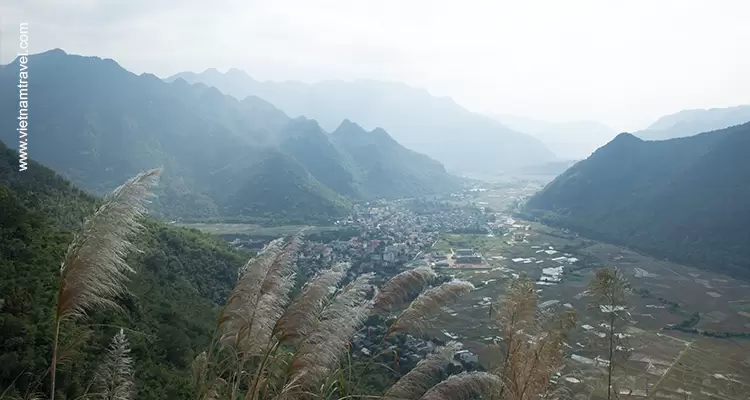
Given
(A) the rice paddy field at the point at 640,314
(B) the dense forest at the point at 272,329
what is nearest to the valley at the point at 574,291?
(A) the rice paddy field at the point at 640,314

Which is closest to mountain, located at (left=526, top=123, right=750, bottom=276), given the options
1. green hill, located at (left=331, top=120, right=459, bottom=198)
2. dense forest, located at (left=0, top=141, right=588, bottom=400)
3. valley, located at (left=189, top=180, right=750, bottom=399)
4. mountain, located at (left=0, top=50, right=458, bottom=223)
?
valley, located at (left=189, top=180, right=750, bottom=399)

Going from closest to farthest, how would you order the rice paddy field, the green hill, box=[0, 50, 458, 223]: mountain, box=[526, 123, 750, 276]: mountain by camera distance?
the rice paddy field
box=[526, 123, 750, 276]: mountain
box=[0, 50, 458, 223]: mountain
the green hill

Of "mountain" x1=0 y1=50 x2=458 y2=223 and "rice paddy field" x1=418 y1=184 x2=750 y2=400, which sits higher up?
"mountain" x1=0 y1=50 x2=458 y2=223

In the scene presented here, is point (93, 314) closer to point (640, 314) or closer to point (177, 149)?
point (640, 314)

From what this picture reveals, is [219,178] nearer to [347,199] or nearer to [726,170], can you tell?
[347,199]

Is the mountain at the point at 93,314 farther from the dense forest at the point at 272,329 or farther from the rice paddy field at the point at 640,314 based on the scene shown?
the rice paddy field at the point at 640,314

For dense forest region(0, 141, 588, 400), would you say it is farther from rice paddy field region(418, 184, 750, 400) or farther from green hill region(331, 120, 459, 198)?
green hill region(331, 120, 459, 198)
